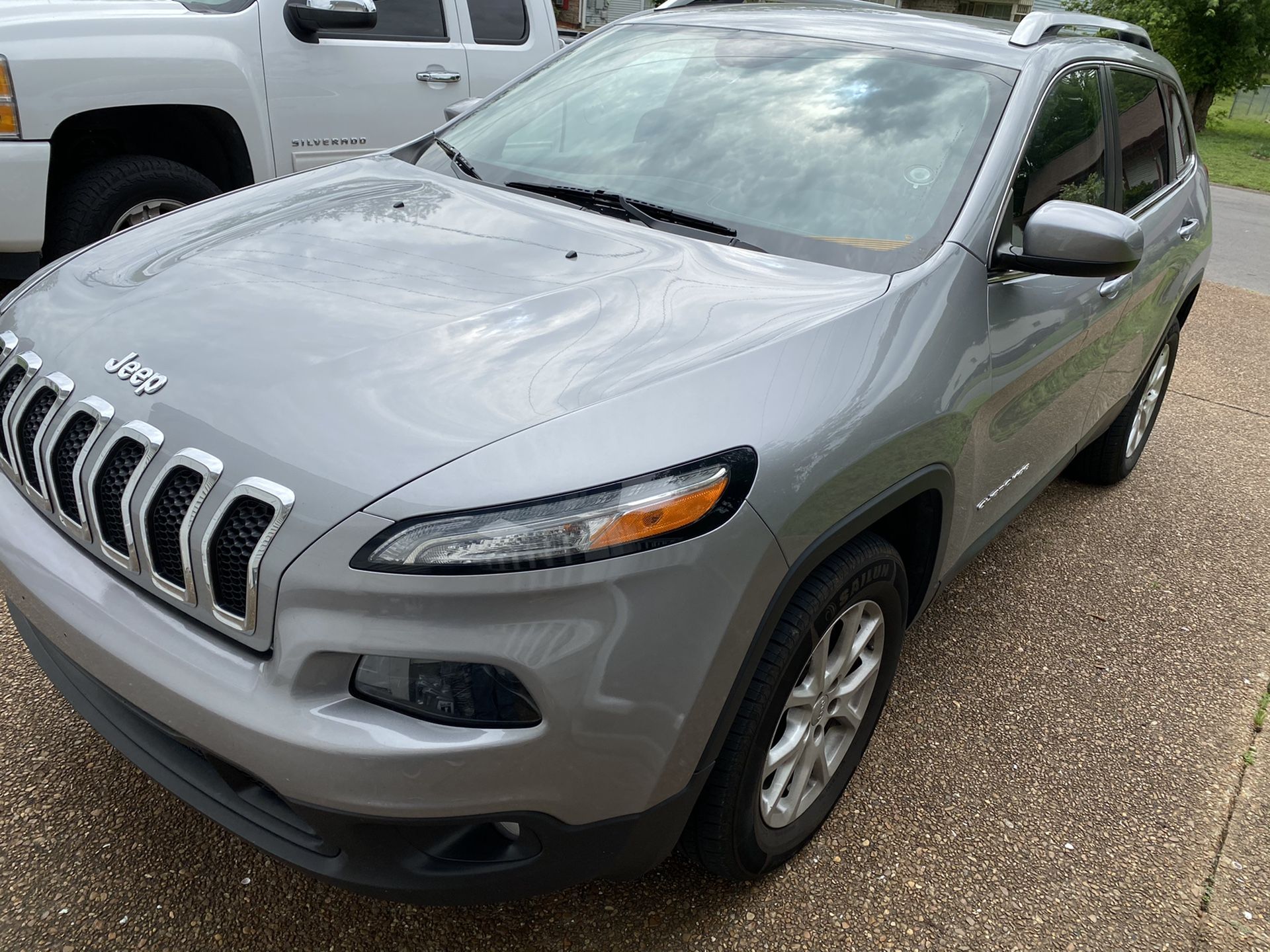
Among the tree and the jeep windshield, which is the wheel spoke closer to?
the jeep windshield

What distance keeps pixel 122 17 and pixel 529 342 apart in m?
3.53

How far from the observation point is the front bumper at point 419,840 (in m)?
1.55

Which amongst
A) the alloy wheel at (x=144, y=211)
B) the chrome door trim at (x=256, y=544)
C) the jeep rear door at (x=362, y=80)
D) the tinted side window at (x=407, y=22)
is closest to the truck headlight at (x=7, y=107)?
the alloy wheel at (x=144, y=211)

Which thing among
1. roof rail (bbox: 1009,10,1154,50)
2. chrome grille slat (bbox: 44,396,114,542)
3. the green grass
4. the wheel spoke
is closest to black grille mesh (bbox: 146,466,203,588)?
chrome grille slat (bbox: 44,396,114,542)

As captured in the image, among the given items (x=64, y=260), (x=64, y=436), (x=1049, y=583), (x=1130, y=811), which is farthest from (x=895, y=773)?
(x=64, y=260)

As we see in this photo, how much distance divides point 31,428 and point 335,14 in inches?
128

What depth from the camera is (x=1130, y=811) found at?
2.53 meters

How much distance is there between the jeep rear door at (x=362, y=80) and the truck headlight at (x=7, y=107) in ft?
3.64

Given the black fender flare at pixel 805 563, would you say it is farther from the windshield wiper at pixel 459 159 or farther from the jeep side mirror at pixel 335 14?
the jeep side mirror at pixel 335 14

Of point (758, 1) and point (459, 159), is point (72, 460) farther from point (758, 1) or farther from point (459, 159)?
point (758, 1)

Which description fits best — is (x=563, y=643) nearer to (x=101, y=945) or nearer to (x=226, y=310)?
(x=226, y=310)

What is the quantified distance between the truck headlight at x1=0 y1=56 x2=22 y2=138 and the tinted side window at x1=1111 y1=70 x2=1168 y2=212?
156 inches

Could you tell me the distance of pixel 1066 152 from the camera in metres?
2.75

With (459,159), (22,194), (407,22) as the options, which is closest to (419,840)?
(459,159)
